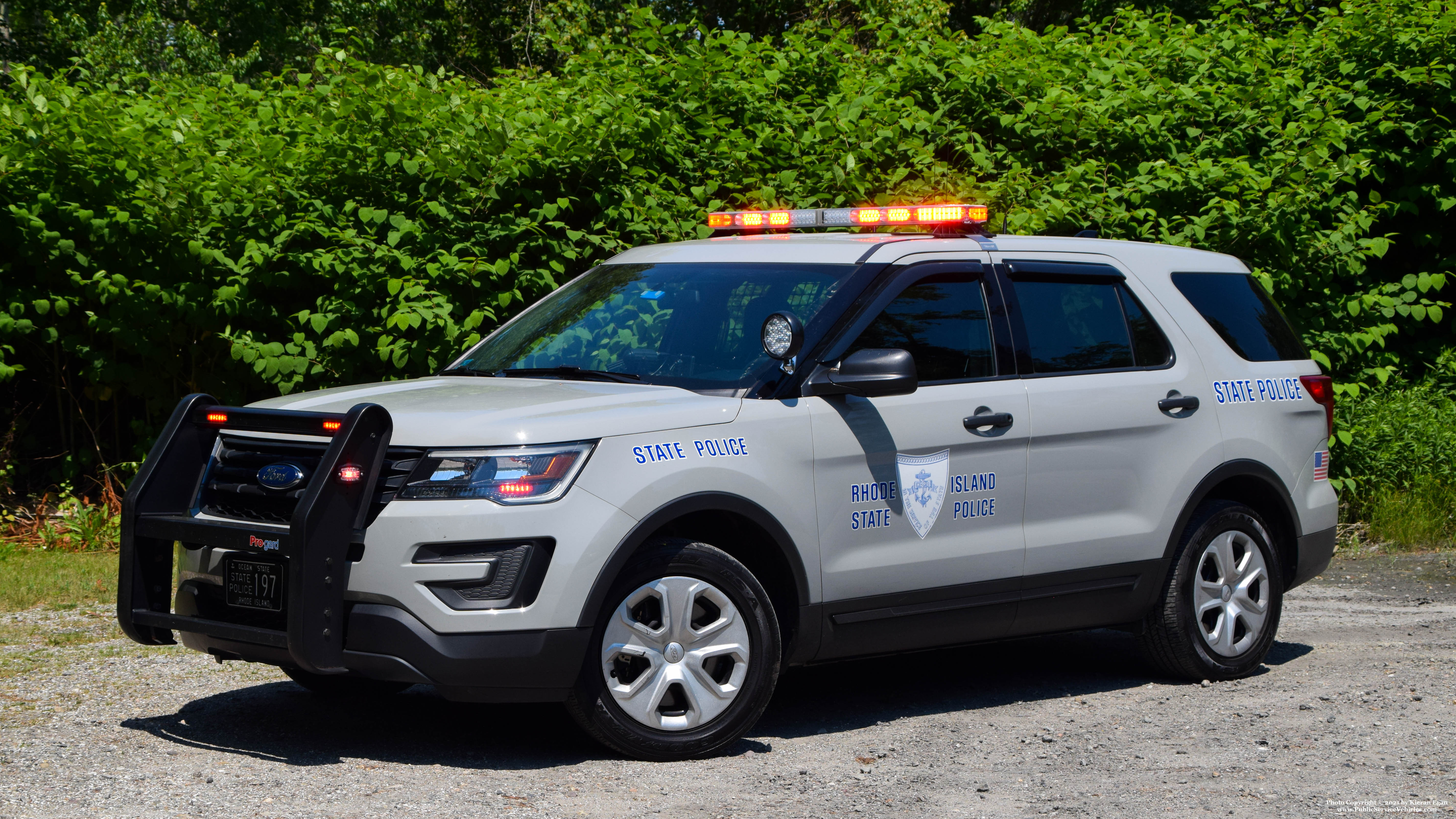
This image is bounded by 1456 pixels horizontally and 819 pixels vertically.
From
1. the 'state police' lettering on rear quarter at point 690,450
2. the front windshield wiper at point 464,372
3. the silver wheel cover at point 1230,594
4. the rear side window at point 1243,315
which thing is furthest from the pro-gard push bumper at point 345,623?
the rear side window at point 1243,315

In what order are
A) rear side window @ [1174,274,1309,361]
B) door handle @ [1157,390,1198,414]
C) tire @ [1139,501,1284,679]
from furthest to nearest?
rear side window @ [1174,274,1309,361], tire @ [1139,501,1284,679], door handle @ [1157,390,1198,414]

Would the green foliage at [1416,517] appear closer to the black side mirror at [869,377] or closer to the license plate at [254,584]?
the black side mirror at [869,377]

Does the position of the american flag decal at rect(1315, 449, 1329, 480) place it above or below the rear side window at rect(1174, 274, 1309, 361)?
below

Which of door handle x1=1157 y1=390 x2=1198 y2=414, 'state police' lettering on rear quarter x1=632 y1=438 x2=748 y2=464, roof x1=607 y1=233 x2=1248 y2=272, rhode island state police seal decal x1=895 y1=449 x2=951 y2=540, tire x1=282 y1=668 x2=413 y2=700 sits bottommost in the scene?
tire x1=282 y1=668 x2=413 y2=700

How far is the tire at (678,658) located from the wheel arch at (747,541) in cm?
9

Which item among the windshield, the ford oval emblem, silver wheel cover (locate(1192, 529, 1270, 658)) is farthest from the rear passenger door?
the ford oval emblem

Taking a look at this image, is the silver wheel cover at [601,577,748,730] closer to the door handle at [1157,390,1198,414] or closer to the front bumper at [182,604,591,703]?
the front bumper at [182,604,591,703]

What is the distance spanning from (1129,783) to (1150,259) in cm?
273

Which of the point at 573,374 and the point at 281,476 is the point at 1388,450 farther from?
the point at 281,476

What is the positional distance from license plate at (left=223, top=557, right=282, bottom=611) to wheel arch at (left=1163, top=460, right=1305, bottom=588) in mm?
3671

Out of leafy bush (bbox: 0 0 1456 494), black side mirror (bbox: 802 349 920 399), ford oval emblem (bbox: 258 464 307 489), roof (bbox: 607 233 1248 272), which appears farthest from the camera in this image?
leafy bush (bbox: 0 0 1456 494)

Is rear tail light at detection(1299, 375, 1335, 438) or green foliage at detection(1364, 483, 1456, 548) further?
green foliage at detection(1364, 483, 1456, 548)

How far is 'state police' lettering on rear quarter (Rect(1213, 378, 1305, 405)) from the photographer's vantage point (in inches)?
262

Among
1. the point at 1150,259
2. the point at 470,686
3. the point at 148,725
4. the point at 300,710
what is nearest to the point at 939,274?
the point at 1150,259
